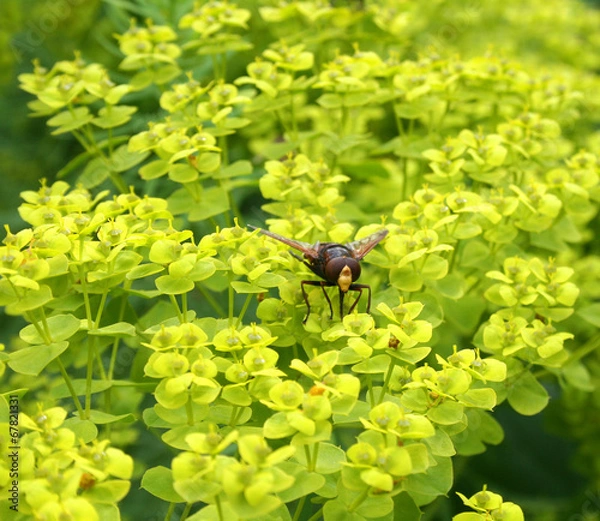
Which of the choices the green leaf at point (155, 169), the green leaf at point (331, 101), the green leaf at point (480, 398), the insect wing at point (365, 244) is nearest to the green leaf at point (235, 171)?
the green leaf at point (155, 169)

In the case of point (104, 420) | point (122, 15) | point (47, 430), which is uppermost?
point (122, 15)

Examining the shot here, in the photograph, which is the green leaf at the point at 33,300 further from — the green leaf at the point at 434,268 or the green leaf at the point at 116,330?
the green leaf at the point at 434,268

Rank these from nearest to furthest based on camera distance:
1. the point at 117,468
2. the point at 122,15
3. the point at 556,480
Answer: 1. the point at 117,468
2. the point at 122,15
3. the point at 556,480

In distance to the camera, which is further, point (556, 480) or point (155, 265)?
point (556, 480)

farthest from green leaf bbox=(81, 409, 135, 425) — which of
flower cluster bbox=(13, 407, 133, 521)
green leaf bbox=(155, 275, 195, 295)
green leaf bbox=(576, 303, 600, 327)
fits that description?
green leaf bbox=(576, 303, 600, 327)

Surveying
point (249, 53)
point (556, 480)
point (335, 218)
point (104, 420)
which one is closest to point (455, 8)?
point (249, 53)

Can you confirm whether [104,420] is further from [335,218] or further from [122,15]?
[122,15]
